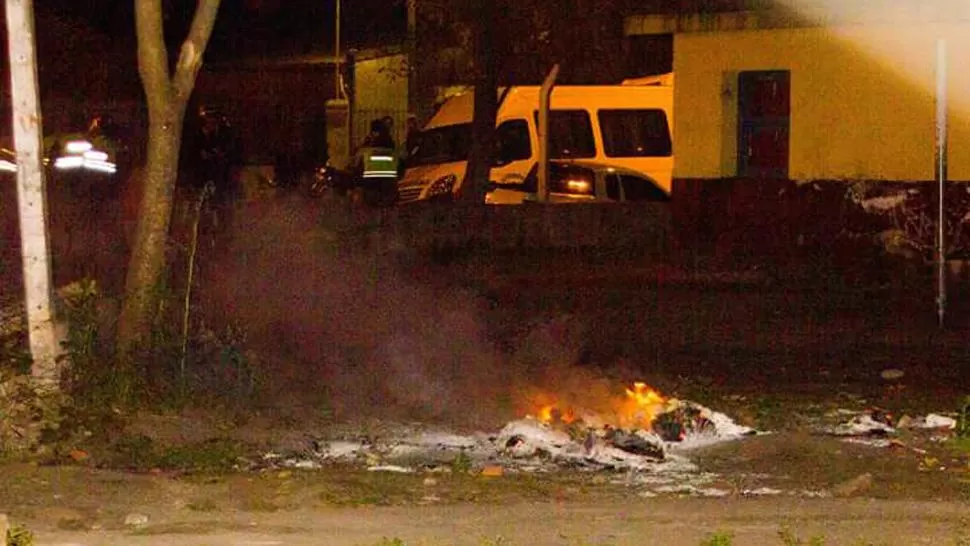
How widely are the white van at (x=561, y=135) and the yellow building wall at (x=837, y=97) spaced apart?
422 centimetres

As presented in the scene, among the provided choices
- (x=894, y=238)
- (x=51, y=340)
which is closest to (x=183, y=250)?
(x=51, y=340)

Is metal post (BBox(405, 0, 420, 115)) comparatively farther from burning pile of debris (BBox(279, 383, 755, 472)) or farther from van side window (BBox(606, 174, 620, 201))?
burning pile of debris (BBox(279, 383, 755, 472))

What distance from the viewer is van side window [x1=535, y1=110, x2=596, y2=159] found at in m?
24.9

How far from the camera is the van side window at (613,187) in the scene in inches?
947

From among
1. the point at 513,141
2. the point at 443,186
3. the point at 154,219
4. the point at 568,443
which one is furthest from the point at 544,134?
the point at 568,443

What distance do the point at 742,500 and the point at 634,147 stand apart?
17.4 m

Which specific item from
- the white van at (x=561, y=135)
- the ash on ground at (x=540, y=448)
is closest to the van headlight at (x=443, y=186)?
the white van at (x=561, y=135)

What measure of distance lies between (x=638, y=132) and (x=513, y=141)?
2115 mm

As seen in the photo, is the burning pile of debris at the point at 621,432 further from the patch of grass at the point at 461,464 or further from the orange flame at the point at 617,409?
the patch of grass at the point at 461,464

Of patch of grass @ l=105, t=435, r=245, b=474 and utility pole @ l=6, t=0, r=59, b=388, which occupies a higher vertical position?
utility pole @ l=6, t=0, r=59, b=388

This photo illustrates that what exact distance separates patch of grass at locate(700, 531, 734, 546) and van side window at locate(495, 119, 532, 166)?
674 inches

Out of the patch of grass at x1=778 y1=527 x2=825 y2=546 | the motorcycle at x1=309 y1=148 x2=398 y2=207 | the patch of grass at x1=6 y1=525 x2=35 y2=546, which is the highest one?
the motorcycle at x1=309 y1=148 x2=398 y2=207

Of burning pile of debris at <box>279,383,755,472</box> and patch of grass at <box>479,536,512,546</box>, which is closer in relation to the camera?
patch of grass at <box>479,536,512,546</box>

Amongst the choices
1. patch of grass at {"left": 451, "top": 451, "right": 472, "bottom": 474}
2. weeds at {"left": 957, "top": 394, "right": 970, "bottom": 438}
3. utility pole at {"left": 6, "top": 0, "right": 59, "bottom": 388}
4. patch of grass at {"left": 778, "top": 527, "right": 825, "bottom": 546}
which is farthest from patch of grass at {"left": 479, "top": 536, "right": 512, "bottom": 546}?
weeds at {"left": 957, "top": 394, "right": 970, "bottom": 438}
